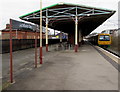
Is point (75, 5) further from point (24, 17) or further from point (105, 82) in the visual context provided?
point (105, 82)

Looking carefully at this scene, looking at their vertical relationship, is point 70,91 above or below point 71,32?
below

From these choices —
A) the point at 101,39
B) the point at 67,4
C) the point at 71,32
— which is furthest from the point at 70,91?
the point at 71,32

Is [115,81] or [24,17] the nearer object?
[115,81]

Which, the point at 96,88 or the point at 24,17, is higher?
the point at 24,17

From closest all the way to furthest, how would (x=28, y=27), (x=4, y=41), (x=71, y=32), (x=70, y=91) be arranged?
(x=70, y=91) < (x=4, y=41) < (x=28, y=27) < (x=71, y=32)

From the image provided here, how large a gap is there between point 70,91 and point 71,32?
2771cm

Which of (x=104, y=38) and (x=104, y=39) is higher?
(x=104, y=38)

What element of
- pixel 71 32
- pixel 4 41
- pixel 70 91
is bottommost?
pixel 70 91

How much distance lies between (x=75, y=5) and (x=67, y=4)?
1.04m

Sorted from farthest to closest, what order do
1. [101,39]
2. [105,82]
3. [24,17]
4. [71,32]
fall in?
1. [71,32]
2. [101,39]
3. [24,17]
4. [105,82]

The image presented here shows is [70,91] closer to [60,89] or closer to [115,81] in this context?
[60,89]

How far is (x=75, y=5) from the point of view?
45.8 feet

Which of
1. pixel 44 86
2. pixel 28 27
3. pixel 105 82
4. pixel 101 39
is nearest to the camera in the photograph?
pixel 44 86

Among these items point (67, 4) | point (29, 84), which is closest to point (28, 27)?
point (67, 4)
